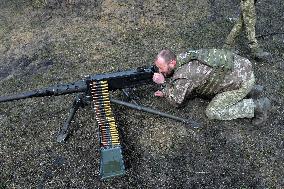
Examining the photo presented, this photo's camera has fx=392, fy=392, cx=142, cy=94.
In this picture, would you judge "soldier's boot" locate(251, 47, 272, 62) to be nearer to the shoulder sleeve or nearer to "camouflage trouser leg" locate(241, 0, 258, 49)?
"camouflage trouser leg" locate(241, 0, 258, 49)

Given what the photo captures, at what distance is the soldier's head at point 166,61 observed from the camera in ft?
23.6

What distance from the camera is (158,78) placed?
738cm

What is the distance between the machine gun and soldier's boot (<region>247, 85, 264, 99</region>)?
134cm

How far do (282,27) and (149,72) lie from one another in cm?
510

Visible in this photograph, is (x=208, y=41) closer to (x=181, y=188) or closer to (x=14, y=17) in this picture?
(x=181, y=188)

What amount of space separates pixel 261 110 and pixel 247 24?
2682 mm

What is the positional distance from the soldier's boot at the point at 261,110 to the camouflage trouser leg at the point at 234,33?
2410 mm

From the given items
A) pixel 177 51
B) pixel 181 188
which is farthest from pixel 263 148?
pixel 177 51

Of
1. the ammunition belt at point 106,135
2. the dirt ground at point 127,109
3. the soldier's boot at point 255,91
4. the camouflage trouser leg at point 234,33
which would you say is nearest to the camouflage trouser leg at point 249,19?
the camouflage trouser leg at point 234,33

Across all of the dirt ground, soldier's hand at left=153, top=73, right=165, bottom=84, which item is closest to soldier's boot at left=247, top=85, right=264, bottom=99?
the dirt ground

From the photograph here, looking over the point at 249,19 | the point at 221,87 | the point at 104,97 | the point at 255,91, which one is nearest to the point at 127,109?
the point at 104,97

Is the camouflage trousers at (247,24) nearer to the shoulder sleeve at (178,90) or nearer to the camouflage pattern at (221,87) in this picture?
the camouflage pattern at (221,87)

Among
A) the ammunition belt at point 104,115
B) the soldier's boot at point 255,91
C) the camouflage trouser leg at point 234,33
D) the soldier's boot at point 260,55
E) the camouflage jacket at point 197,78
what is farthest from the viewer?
the camouflage trouser leg at point 234,33

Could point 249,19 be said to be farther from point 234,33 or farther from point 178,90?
point 178,90
